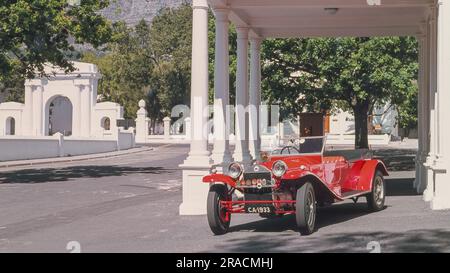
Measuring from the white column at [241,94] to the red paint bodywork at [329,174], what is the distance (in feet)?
17.7

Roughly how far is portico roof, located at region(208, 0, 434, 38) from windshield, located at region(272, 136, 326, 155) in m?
4.09

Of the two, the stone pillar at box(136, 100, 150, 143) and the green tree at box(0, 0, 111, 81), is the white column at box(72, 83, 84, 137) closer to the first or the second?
the stone pillar at box(136, 100, 150, 143)

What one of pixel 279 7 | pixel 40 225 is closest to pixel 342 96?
pixel 279 7

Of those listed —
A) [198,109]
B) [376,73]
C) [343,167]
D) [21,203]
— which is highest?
[376,73]

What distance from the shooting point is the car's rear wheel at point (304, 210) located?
34.0 feet

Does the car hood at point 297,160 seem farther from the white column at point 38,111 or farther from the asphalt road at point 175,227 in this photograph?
the white column at point 38,111

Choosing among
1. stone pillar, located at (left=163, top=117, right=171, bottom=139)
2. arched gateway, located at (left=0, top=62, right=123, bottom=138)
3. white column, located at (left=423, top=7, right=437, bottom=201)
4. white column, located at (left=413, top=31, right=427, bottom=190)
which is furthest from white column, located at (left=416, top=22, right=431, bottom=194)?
stone pillar, located at (left=163, top=117, right=171, bottom=139)

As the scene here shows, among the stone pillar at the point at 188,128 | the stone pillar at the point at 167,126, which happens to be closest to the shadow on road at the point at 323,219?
the stone pillar at the point at 188,128

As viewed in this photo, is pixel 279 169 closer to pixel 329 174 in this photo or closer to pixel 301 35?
pixel 329 174

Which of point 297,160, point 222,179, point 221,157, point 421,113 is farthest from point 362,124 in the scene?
point 222,179

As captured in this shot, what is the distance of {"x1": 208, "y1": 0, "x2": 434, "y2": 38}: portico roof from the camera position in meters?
15.2

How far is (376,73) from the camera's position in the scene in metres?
25.9

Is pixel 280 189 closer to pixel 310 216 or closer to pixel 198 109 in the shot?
pixel 310 216
